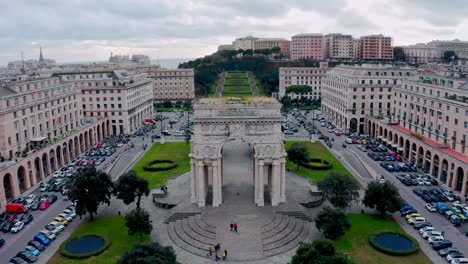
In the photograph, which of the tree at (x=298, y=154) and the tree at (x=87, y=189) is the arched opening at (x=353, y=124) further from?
the tree at (x=87, y=189)

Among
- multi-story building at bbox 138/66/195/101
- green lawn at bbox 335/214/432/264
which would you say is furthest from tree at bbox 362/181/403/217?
multi-story building at bbox 138/66/195/101

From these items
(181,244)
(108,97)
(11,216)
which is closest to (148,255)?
(181,244)

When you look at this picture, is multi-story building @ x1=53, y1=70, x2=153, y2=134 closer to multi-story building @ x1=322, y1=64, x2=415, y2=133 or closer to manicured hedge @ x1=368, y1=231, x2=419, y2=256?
multi-story building @ x1=322, y1=64, x2=415, y2=133

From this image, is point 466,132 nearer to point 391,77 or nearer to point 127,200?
point 391,77

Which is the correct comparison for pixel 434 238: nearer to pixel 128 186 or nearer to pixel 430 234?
pixel 430 234

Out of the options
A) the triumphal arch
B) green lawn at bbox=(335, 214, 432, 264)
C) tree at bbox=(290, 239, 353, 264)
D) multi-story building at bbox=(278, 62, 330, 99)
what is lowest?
green lawn at bbox=(335, 214, 432, 264)

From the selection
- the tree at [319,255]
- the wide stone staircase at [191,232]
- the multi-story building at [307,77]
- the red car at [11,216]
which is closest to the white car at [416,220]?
the tree at [319,255]
